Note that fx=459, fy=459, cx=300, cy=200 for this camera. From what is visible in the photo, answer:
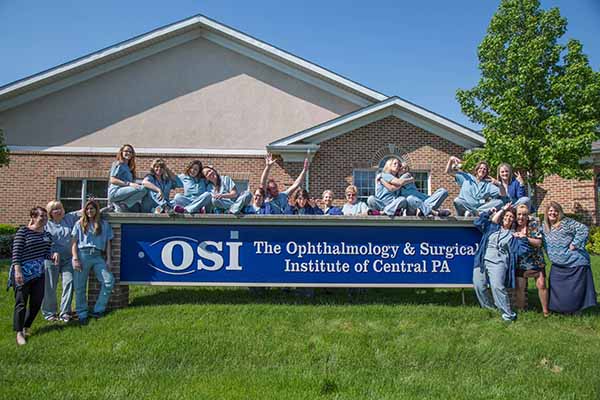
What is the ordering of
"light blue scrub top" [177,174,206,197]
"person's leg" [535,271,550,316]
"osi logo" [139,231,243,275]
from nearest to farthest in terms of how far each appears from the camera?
"person's leg" [535,271,550,316], "osi logo" [139,231,243,275], "light blue scrub top" [177,174,206,197]

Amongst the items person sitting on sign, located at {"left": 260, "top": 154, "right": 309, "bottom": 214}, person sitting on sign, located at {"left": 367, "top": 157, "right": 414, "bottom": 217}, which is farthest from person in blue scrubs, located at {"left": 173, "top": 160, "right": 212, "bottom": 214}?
person sitting on sign, located at {"left": 367, "top": 157, "right": 414, "bottom": 217}

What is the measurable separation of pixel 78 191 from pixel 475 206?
12.0 m

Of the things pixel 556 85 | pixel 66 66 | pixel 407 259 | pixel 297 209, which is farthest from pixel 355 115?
pixel 66 66

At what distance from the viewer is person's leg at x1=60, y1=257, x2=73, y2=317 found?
5656 mm

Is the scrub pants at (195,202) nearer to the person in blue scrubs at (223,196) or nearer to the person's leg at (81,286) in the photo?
the person in blue scrubs at (223,196)

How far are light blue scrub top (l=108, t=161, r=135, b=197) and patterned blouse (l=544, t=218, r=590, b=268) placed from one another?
5625mm

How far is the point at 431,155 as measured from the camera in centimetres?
1371

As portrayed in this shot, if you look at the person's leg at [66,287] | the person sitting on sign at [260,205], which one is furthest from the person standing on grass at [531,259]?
the person's leg at [66,287]

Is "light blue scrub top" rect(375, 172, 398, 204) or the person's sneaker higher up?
"light blue scrub top" rect(375, 172, 398, 204)

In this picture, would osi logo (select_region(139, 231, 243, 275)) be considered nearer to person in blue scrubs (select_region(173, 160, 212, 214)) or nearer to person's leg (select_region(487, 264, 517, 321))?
person in blue scrubs (select_region(173, 160, 212, 214))

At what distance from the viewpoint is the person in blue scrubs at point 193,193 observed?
20.0 ft

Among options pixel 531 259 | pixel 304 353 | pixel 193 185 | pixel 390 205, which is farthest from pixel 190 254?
pixel 531 259

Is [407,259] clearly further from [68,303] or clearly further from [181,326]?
[68,303]

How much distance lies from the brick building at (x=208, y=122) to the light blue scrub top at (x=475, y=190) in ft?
23.7
